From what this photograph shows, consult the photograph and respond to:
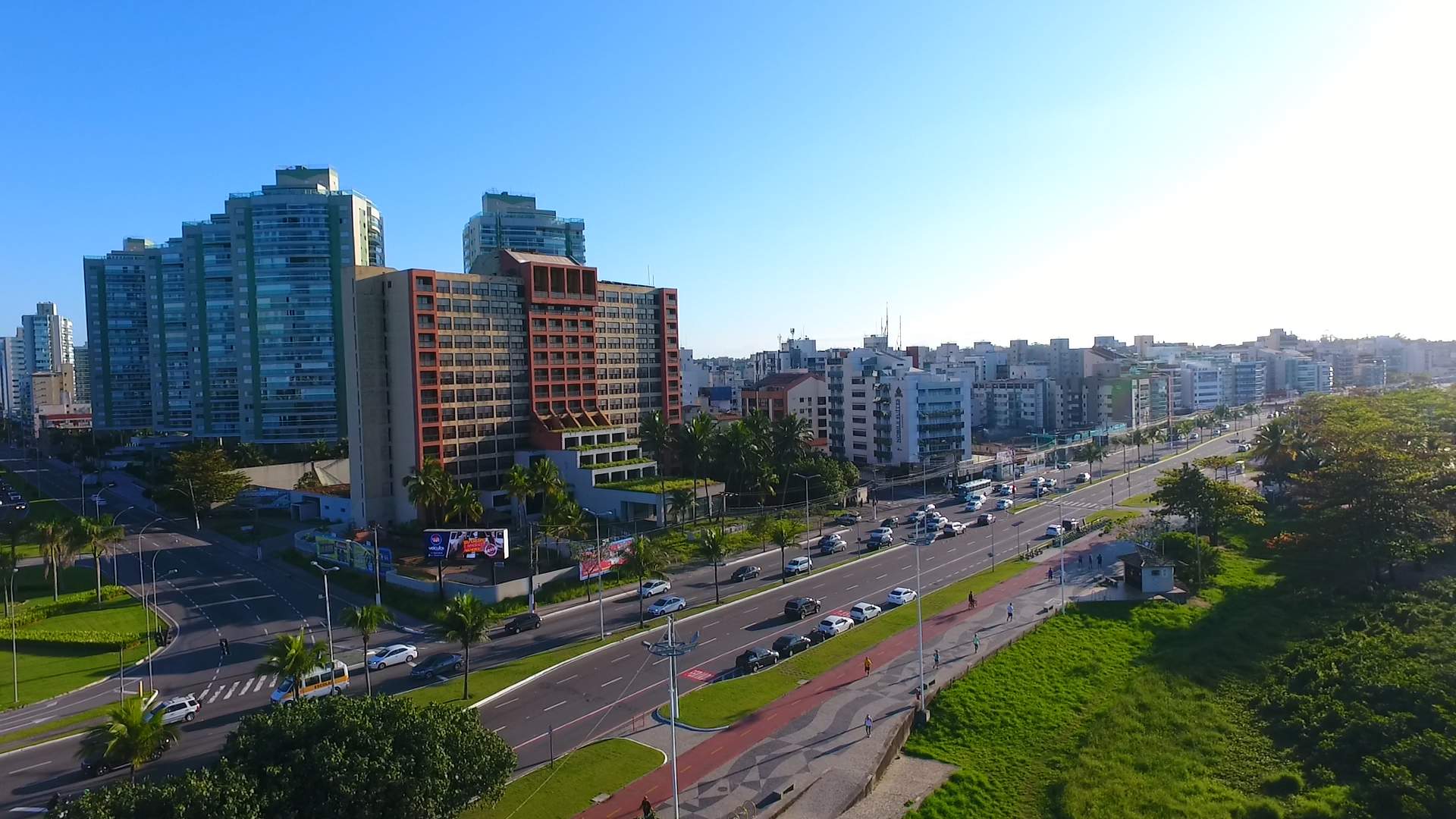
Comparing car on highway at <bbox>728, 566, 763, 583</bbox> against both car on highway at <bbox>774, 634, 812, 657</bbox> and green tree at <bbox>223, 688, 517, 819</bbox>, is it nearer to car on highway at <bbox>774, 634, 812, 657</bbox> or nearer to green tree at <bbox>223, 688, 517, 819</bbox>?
car on highway at <bbox>774, 634, 812, 657</bbox>

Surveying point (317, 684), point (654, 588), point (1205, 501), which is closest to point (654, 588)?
point (654, 588)

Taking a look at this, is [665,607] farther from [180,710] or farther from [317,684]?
[180,710]

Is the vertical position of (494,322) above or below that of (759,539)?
above

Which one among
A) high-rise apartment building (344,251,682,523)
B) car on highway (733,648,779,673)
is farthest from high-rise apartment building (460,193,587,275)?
car on highway (733,648,779,673)

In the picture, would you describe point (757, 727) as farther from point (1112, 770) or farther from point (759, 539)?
point (759, 539)

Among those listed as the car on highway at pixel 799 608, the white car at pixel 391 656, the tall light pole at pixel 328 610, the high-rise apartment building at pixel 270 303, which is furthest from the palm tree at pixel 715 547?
the high-rise apartment building at pixel 270 303

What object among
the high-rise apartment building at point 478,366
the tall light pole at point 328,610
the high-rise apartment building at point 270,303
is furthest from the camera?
the high-rise apartment building at point 270,303

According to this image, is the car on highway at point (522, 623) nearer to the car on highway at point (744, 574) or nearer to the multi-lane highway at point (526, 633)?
the multi-lane highway at point (526, 633)

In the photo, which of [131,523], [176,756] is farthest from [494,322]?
[176,756]
